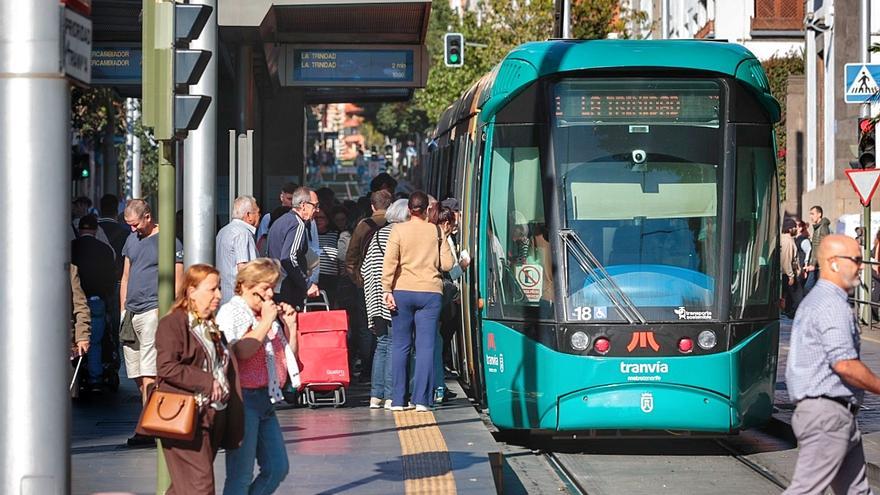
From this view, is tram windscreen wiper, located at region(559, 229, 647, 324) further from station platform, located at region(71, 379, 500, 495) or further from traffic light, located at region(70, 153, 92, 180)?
traffic light, located at region(70, 153, 92, 180)

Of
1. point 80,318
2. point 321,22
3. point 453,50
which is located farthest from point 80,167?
point 80,318

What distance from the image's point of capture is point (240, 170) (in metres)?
14.0

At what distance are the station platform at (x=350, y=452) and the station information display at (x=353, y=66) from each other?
9003 millimetres

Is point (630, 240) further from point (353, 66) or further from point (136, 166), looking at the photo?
point (136, 166)

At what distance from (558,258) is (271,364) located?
470 centimetres

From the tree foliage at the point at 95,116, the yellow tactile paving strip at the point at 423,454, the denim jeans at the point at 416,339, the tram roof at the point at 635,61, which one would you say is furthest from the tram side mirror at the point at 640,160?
the tree foliage at the point at 95,116

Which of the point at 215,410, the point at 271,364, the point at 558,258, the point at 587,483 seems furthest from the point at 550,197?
the point at 215,410

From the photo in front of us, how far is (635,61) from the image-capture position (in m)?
12.6

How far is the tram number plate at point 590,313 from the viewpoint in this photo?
1227 centimetres

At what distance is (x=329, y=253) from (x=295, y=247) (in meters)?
2.87

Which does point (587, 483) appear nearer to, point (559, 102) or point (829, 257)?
point (559, 102)

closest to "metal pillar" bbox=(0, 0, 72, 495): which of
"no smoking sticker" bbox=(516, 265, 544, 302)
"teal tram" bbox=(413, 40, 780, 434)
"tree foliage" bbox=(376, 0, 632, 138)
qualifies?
"teal tram" bbox=(413, 40, 780, 434)

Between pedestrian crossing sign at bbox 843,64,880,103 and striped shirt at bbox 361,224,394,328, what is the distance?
Answer: 8.38 m

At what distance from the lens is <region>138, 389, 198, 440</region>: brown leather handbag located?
712cm
